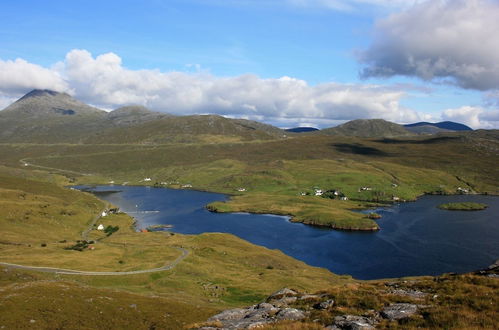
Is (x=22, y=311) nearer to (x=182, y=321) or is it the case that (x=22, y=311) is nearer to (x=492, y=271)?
(x=182, y=321)

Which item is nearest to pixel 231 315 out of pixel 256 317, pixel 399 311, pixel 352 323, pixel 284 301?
pixel 256 317

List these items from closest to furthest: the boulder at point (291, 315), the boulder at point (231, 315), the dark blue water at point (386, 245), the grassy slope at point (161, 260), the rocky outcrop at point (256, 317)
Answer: the rocky outcrop at point (256, 317) → the boulder at point (291, 315) → the boulder at point (231, 315) → the grassy slope at point (161, 260) → the dark blue water at point (386, 245)

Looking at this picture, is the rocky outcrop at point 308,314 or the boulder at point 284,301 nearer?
the rocky outcrop at point 308,314

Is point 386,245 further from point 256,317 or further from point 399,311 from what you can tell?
point 256,317

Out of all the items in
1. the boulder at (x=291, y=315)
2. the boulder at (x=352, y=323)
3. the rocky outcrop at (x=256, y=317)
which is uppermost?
the boulder at (x=352, y=323)

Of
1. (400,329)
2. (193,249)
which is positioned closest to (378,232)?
(193,249)

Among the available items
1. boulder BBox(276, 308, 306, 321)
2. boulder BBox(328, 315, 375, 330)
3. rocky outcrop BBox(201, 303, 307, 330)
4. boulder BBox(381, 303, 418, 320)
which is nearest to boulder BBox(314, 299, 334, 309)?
rocky outcrop BBox(201, 303, 307, 330)

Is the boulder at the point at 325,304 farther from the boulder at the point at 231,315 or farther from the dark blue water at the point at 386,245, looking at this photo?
the dark blue water at the point at 386,245

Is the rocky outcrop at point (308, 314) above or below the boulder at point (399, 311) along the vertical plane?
below

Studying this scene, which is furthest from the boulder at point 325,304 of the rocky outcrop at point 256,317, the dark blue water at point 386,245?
the dark blue water at point 386,245
